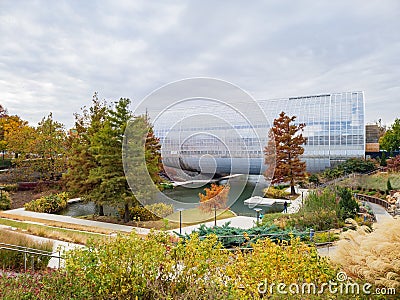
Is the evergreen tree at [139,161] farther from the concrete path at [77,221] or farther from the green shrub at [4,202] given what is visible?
the green shrub at [4,202]

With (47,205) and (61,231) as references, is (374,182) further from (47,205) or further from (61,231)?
(47,205)

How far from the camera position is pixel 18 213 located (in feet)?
60.1

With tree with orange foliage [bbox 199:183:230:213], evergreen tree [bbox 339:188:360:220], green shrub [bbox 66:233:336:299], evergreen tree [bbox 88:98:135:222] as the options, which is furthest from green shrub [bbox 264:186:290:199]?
green shrub [bbox 66:233:336:299]

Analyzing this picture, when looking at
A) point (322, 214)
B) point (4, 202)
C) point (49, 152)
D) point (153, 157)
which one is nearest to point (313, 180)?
point (322, 214)

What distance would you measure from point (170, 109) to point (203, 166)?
1.72 metres

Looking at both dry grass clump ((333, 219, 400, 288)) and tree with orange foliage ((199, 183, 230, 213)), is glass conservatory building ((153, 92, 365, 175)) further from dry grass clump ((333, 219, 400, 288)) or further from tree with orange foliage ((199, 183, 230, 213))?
dry grass clump ((333, 219, 400, 288))

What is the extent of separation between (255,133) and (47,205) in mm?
14331

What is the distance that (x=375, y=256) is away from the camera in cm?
466

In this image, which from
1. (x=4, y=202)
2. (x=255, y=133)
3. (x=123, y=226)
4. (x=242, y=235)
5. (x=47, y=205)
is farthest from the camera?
(x=4, y=202)

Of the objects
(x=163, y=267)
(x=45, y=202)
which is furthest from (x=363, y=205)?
(x=45, y=202)

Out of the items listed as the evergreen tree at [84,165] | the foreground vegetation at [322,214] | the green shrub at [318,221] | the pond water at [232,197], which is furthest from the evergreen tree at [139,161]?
the green shrub at [318,221]

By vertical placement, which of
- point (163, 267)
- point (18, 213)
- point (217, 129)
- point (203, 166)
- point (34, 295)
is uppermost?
point (217, 129)

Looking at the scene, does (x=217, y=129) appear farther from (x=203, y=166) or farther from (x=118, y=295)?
(x=118, y=295)

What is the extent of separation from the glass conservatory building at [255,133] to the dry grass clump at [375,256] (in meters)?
4.05
